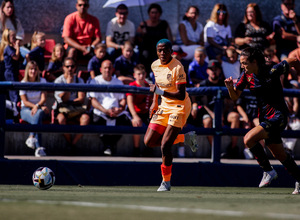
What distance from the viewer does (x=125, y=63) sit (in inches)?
507

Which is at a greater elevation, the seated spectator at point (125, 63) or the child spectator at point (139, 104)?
the seated spectator at point (125, 63)

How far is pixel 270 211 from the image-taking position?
→ 540cm

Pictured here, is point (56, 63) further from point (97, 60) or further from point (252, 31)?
point (252, 31)

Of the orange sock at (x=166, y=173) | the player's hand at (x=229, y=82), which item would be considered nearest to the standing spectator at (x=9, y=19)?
the orange sock at (x=166, y=173)

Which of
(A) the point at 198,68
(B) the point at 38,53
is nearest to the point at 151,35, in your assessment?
(A) the point at 198,68

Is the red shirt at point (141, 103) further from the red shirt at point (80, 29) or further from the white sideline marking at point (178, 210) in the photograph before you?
the white sideline marking at point (178, 210)

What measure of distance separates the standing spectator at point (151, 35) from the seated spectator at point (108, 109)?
1.71m

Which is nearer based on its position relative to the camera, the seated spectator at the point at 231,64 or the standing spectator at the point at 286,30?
the seated spectator at the point at 231,64

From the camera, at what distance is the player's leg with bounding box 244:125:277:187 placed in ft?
26.9

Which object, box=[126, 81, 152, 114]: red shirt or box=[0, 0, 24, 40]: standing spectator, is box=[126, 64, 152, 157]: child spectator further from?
box=[0, 0, 24, 40]: standing spectator

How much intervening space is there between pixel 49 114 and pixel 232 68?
4.34 metres

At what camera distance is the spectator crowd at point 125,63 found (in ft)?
37.4

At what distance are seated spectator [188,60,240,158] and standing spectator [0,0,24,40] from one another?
4.48 m

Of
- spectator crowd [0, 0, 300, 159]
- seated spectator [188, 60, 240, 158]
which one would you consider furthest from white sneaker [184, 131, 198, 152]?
seated spectator [188, 60, 240, 158]
